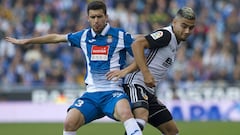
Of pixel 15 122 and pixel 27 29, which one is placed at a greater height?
pixel 27 29

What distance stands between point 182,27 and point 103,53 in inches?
41.6

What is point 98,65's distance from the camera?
895 cm

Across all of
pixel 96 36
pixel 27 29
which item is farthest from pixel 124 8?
pixel 96 36

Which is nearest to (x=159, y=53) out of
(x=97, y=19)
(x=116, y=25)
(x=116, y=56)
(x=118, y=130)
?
(x=116, y=56)

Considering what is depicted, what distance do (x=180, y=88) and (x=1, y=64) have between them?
5764mm

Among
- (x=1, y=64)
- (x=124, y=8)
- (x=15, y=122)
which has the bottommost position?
(x=15, y=122)

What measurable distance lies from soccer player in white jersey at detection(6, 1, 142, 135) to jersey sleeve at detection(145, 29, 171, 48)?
1.41 ft

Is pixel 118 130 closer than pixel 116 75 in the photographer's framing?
No

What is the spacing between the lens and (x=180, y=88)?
65.8ft

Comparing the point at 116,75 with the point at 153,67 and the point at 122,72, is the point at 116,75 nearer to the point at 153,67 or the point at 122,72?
the point at 122,72

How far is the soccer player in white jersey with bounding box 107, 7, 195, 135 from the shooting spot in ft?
28.3

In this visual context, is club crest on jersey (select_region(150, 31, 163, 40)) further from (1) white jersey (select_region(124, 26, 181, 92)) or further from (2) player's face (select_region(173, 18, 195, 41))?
(2) player's face (select_region(173, 18, 195, 41))

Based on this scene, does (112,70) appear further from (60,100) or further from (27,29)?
(27,29)

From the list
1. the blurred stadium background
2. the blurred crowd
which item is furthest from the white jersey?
the blurred crowd
